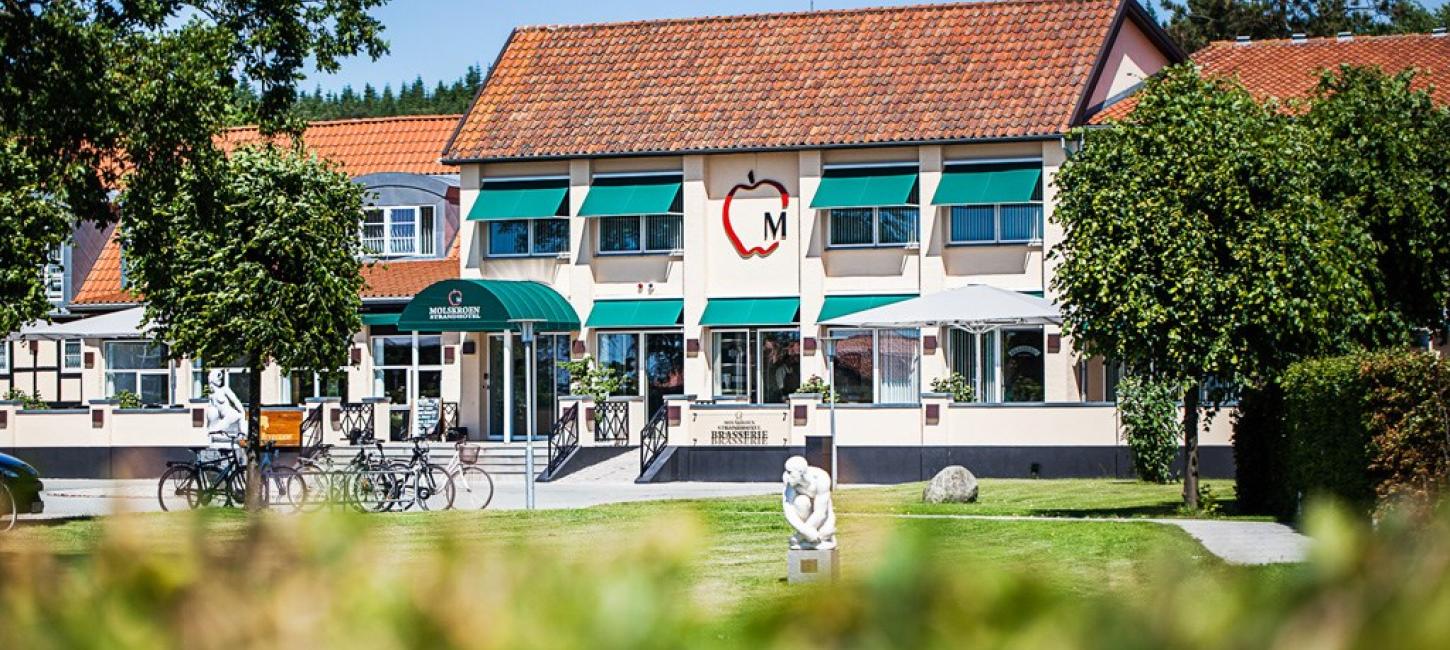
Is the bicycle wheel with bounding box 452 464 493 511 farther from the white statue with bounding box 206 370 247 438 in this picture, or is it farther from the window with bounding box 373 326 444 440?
the window with bounding box 373 326 444 440

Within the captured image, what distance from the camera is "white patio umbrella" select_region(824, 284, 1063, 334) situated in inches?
1345

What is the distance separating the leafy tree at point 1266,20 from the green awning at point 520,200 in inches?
1327

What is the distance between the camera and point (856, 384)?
39781mm

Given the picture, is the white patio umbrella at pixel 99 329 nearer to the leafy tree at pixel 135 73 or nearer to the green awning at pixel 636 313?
the green awning at pixel 636 313

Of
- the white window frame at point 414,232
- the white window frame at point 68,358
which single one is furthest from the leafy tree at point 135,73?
the white window frame at point 68,358

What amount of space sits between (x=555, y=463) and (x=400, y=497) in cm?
1123

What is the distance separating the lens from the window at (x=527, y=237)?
140 ft

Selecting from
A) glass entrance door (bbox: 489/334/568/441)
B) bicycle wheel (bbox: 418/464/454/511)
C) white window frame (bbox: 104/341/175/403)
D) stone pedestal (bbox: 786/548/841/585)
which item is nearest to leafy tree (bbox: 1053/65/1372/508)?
stone pedestal (bbox: 786/548/841/585)

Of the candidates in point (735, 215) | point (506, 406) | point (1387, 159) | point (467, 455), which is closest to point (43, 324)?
point (506, 406)

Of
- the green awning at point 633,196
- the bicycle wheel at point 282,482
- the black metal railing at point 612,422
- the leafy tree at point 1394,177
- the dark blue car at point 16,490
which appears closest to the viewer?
the dark blue car at point 16,490

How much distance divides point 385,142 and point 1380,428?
121ft

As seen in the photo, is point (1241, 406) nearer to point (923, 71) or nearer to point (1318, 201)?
point (1318, 201)

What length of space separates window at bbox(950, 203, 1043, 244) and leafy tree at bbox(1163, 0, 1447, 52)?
107ft

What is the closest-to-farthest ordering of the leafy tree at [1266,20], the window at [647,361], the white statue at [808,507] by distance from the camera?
the white statue at [808,507], the window at [647,361], the leafy tree at [1266,20]
